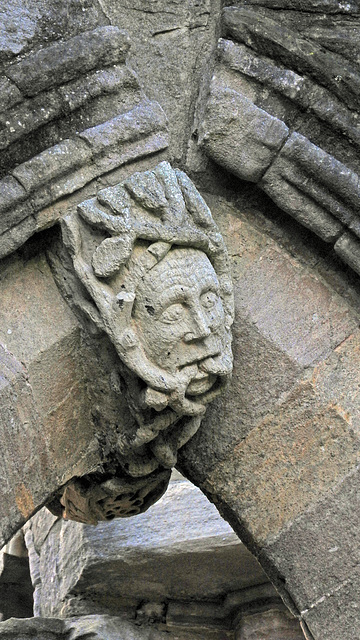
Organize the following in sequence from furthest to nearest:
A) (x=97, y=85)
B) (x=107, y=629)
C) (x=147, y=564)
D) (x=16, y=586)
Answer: (x=16, y=586)
(x=147, y=564)
(x=107, y=629)
(x=97, y=85)

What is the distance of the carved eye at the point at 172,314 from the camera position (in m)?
2.23

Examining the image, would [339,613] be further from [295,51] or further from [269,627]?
[295,51]

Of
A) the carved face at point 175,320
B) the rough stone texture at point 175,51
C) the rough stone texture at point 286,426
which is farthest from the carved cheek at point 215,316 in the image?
the rough stone texture at point 175,51

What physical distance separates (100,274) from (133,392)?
1.13 feet

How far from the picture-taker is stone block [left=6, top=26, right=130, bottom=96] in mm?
2252

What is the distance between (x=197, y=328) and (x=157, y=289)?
148 mm

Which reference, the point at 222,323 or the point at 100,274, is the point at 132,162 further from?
the point at 222,323

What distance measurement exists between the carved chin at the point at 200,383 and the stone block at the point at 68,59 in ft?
2.88

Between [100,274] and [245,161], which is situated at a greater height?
[245,161]

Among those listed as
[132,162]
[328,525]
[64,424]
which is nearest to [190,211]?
[132,162]

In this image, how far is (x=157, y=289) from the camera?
224 centimetres

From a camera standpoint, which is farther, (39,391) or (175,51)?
(175,51)

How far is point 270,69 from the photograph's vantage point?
8.01 ft

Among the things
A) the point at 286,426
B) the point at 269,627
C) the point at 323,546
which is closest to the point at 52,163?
the point at 286,426
